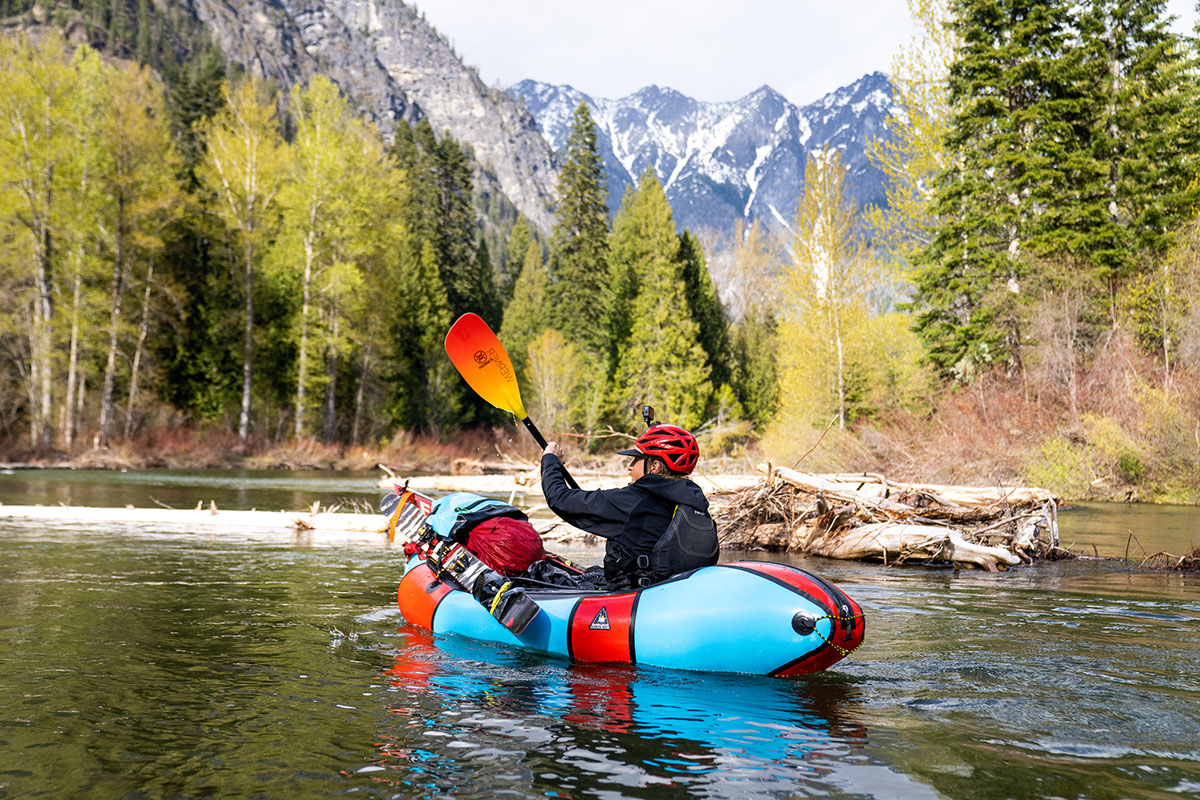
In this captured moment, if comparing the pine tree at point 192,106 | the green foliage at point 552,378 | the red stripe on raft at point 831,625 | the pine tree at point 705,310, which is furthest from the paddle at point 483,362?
the pine tree at point 705,310

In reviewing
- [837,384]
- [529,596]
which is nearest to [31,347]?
[837,384]

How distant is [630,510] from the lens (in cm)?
585

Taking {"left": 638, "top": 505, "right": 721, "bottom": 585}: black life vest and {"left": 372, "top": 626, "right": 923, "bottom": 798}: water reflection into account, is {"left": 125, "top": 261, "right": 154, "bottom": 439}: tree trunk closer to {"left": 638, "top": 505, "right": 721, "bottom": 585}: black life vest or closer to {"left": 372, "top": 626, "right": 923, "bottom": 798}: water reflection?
{"left": 372, "top": 626, "right": 923, "bottom": 798}: water reflection

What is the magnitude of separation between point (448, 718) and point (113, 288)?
28.3 meters

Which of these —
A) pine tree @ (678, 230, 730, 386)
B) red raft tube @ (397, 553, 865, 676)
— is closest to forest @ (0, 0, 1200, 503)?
pine tree @ (678, 230, 730, 386)

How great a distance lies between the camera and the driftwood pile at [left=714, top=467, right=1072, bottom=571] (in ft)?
35.7

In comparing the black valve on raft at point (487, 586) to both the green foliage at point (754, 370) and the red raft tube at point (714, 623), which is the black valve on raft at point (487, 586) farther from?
the green foliage at point (754, 370)

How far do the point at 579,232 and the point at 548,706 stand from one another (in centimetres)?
4400

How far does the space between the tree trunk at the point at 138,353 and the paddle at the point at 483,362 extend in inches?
954

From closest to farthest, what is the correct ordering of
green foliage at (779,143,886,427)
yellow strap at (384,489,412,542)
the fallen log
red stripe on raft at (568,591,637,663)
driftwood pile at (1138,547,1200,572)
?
red stripe on raft at (568,591,637,663)
yellow strap at (384,489,412,542)
driftwood pile at (1138,547,1200,572)
the fallen log
green foliage at (779,143,886,427)

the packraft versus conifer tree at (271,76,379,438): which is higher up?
conifer tree at (271,76,379,438)

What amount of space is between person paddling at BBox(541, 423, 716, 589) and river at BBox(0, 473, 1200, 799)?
0.75 meters

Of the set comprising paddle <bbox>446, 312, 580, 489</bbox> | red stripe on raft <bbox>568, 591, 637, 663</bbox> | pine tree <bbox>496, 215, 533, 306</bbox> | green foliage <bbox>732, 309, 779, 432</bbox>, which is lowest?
red stripe on raft <bbox>568, 591, 637, 663</bbox>

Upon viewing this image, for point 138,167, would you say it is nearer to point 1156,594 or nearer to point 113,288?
point 113,288
